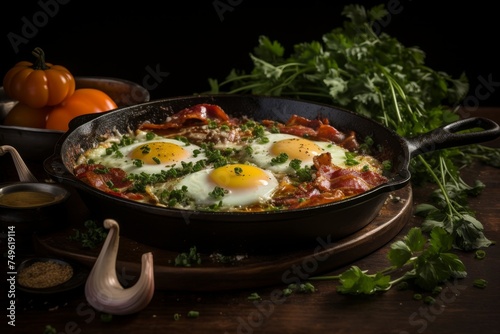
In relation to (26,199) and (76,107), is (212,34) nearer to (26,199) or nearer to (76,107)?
(76,107)

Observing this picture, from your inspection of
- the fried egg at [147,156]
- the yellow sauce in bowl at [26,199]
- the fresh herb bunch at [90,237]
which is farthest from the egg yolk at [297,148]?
the yellow sauce in bowl at [26,199]

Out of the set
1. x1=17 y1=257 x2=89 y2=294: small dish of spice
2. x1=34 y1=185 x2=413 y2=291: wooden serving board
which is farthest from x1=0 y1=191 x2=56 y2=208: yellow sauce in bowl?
x1=17 y1=257 x2=89 y2=294: small dish of spice

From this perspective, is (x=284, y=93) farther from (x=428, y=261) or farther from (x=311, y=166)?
(x=428, y=261)

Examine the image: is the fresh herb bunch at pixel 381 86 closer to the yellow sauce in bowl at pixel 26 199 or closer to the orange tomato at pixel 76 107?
the orange tomato at pixel 76 107

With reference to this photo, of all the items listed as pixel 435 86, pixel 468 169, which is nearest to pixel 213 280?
pixel 468 169

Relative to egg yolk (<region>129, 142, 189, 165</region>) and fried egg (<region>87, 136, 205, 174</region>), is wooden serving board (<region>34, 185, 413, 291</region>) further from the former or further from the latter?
egg yolk (<region>129, 142, 189, 165</region>)

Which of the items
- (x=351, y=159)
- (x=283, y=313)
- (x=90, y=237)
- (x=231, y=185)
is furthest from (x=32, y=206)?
(x=351, y=159)
